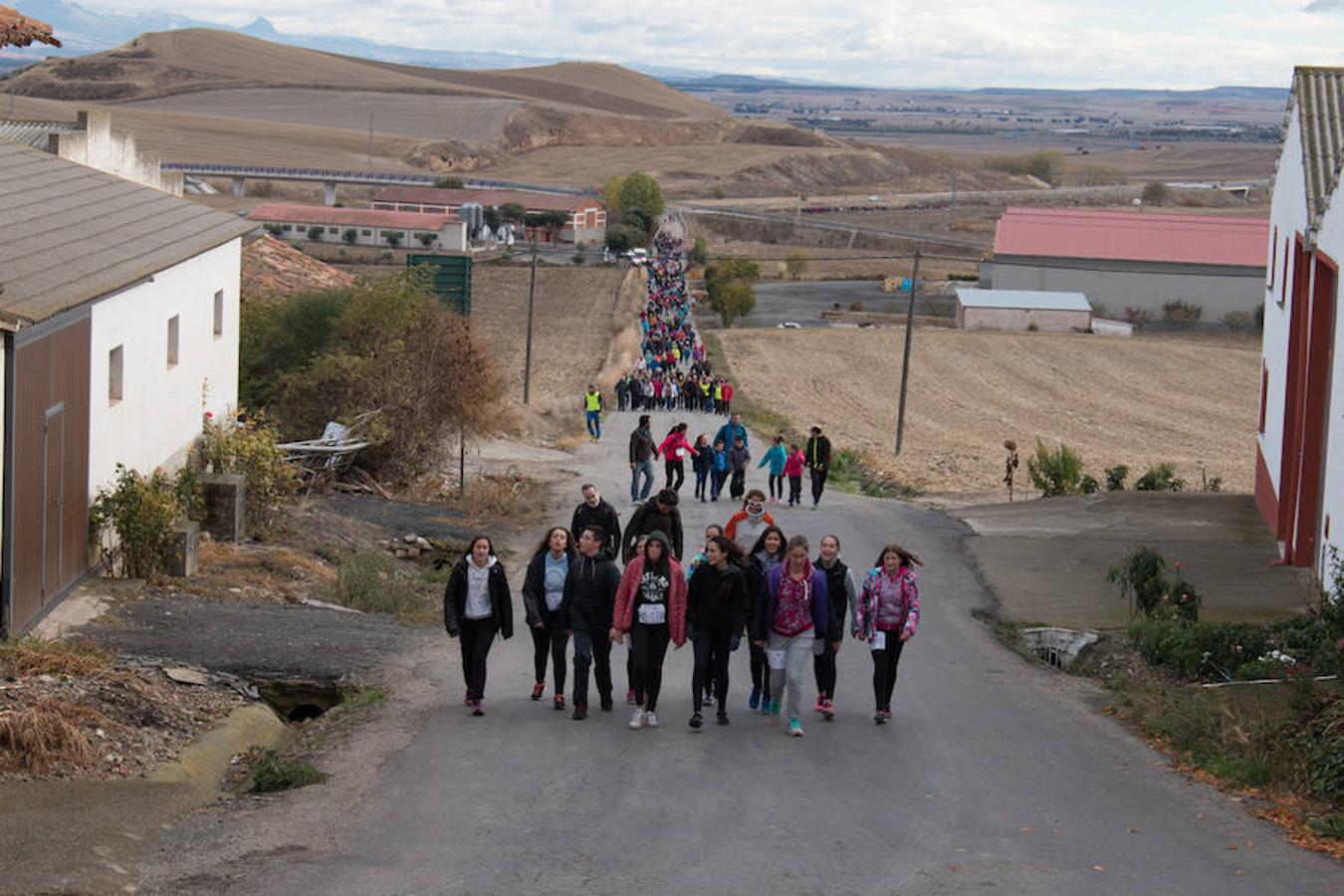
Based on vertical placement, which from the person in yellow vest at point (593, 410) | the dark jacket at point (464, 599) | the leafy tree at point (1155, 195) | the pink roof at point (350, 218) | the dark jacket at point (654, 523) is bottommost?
the person in yellow vest at point (593, 410)

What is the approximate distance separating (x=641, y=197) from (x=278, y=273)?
8785 centimetres

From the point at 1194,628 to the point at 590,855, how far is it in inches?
329

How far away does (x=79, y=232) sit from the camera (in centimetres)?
1814

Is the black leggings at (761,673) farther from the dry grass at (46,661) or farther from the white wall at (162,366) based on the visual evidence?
the white wall at (162,366)

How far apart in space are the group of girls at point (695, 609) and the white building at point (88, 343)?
402cm

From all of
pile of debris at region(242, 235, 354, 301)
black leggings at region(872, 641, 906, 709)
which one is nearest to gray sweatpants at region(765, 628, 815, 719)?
black leggings at region(872, 641, 906, 709)

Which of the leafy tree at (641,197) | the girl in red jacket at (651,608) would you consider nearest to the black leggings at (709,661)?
the girl in red jacket at (651,608)

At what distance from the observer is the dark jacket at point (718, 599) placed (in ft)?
40.2

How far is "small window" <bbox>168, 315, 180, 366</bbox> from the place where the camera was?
20047 mm

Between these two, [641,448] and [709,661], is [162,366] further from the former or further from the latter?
[709,661]

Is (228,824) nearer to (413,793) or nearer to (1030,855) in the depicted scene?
(413,793)

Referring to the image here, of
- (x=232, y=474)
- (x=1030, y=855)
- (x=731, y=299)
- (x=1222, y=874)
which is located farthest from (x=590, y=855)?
(x=731, y=299)

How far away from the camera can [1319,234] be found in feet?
67.4

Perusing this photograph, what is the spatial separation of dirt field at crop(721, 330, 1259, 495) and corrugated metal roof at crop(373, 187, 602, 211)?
47.8 meters
